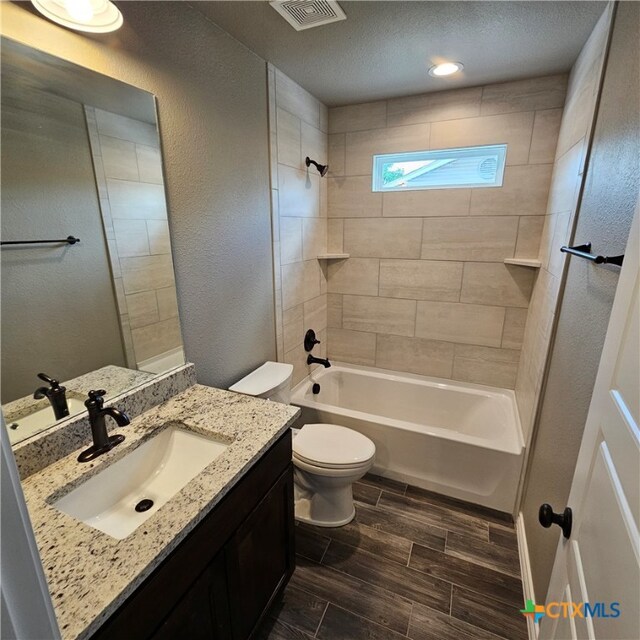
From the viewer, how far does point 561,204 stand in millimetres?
1805

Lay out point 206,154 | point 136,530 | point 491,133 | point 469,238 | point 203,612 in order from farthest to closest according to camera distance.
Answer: point 469,238 → point 491,133 → point 206,154 → point 203,612 → point 136,530

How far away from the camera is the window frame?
2.31m

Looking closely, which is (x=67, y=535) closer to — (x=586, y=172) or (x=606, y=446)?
(x=606, y=446)

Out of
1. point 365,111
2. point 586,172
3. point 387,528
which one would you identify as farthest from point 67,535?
point 365,111

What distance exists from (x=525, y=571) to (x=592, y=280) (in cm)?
142

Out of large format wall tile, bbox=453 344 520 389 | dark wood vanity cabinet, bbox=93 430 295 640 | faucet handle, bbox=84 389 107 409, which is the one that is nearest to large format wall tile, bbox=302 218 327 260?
large format wall tile, bbox=453 344 520 389

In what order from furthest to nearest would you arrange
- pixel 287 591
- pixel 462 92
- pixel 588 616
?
pixel 462 92
pixel 287 591
pixel 588 616

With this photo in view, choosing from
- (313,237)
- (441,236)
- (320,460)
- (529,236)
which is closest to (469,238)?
(441,236)

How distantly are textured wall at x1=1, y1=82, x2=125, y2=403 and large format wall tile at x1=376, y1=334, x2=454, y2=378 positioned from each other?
2137 millimetres

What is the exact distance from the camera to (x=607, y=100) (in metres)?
1.29

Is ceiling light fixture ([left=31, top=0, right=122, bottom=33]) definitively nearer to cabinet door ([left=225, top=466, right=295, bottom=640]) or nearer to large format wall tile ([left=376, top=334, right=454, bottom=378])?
cabinet door ([left=225, top=466, right=295, bottom=640])

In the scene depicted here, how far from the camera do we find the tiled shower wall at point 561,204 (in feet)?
4.91

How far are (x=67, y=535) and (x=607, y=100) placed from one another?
2.21 m

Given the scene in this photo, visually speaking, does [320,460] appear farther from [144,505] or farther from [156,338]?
[156,338]
